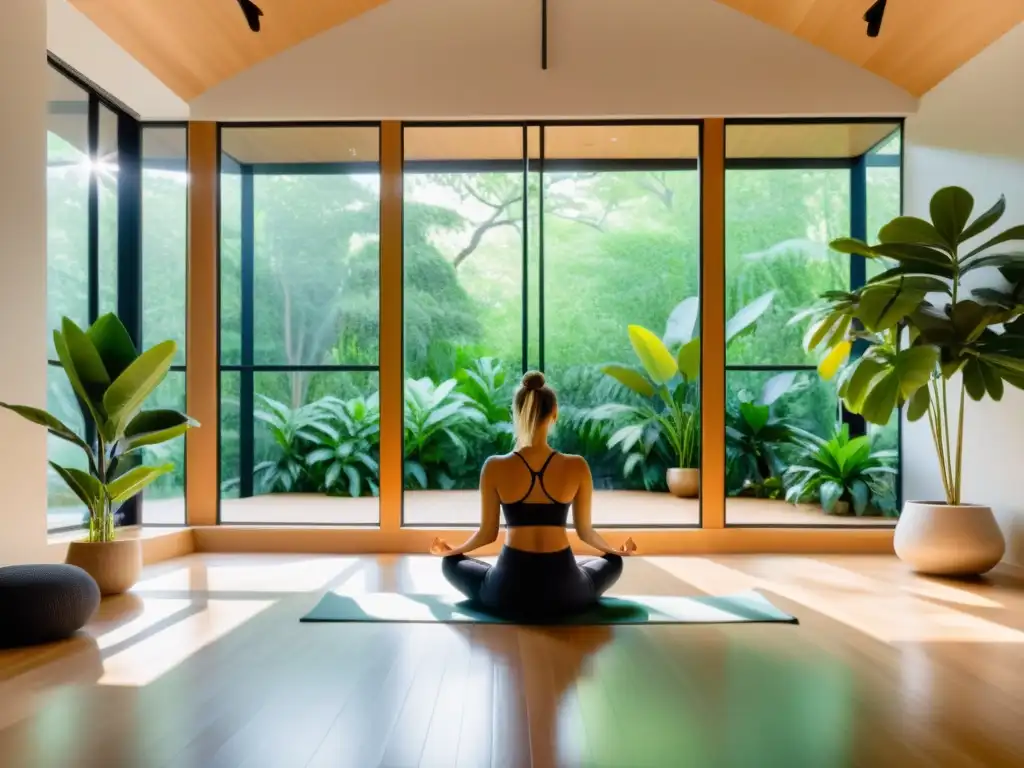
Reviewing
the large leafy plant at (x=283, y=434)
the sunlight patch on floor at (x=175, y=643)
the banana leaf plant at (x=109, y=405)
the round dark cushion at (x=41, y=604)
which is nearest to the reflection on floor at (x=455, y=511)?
the large leafy plant at (x=283, y=434)

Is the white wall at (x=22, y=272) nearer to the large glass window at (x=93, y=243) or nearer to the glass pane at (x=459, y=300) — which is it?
the large glass window at (x=93, y=243)

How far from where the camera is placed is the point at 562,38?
6.06 meters

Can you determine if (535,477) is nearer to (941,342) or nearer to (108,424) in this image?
(108,424)

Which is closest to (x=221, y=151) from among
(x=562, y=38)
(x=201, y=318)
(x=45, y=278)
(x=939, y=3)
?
(x=201, y=318)

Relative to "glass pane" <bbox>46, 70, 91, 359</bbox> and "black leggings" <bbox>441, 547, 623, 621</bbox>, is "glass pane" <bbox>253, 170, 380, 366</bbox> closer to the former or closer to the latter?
"glass pane" <bbox>46, 70, 91, 359</bbox>

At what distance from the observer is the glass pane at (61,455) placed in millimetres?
5039

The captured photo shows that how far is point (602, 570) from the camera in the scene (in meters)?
3.99

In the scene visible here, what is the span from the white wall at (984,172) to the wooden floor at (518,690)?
967mm

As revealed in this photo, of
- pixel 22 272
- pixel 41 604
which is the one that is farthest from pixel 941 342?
pixel 22 272

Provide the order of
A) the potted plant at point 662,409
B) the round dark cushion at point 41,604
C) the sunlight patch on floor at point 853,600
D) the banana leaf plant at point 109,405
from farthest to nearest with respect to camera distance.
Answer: the potted plant at point 662,409 < the banana leaf plant at point 109,405 < the sunlight patch on floor at point 853,600 < the round dark cushion at point 41,604

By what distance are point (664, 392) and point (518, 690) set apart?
4491mm

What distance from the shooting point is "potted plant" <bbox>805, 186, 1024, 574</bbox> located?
4.71 meters

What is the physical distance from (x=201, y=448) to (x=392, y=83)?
2776 millimetres

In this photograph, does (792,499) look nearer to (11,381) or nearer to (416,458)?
(416,458)
